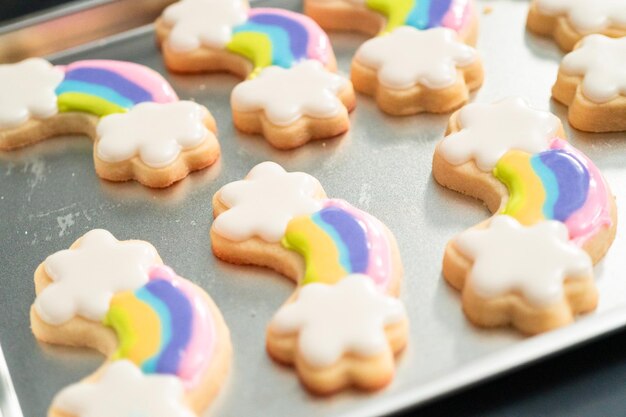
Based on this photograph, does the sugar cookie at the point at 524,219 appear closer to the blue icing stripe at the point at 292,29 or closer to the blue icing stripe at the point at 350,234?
the blue icing stripe at the point at 350,234

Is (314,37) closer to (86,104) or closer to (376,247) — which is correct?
(86,104)

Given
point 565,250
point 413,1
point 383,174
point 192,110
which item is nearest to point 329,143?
point 383,174

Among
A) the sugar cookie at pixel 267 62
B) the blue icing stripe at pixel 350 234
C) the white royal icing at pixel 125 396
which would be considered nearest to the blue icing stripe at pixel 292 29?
the sugar cookie at pixel 267 62

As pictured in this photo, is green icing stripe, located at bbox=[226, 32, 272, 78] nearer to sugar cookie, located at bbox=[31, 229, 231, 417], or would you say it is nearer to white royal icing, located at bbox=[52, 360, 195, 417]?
sugar cookie, located at bbox=[31, 229, 231, 417]

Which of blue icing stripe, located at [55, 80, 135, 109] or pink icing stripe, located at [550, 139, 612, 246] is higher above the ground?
pink icing stripe, located at [550, 139, 612, 246]

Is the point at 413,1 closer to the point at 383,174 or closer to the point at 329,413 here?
the point at 383,174

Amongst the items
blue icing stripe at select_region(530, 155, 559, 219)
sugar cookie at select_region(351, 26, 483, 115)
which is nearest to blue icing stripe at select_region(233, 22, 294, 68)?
sugar cookie at select_region(351, 26, 483, 115)
